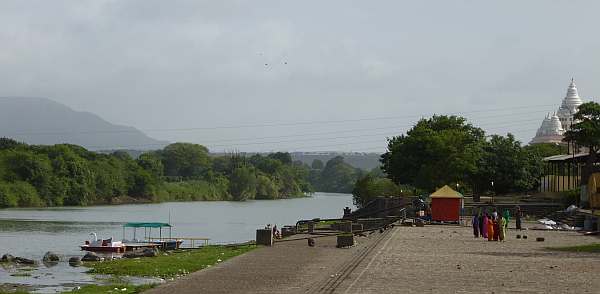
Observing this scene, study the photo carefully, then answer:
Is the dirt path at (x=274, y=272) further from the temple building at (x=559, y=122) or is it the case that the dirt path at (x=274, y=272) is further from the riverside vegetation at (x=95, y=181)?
the temple building at (x=559, y=122)

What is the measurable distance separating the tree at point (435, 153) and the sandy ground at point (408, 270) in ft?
135

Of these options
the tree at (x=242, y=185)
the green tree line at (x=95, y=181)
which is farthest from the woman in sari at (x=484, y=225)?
the tree at (x=242, y=185)

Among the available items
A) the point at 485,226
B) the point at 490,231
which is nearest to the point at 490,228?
the point at 490,231

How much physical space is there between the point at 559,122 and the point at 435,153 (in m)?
71.9

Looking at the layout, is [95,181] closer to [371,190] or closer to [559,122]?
[371,190]

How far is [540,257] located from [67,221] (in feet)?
221

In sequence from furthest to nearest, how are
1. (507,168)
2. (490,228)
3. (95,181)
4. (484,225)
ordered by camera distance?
(95,181), (507,168), (484,225), (490,228)

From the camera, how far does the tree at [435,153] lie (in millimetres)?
84438

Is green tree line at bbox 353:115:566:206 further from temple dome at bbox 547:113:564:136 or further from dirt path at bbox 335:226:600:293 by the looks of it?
temple dome at bbox 547:113:564:136

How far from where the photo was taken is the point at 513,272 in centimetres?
2823

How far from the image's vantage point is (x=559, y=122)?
510ft

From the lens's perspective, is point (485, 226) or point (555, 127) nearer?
point (485, 226)

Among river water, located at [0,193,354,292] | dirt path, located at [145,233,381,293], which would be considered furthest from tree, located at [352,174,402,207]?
dirt path, located at [145,233,381,293]

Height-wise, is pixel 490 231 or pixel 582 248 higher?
pixel 490 231
